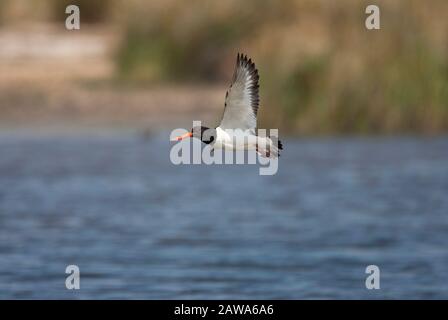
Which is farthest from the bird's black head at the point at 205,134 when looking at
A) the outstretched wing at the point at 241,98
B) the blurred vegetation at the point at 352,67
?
the blurred vegetation at the point at 352,67

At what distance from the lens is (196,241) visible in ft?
63.9

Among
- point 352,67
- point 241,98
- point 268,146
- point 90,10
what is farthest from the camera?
point 90,10

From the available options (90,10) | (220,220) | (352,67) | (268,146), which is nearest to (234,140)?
(268,146)

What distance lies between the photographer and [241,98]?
1498cm

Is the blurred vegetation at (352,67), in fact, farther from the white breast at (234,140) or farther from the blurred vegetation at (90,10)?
the blurred vegetation at (90,10)

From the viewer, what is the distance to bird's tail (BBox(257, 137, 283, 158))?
14.9m

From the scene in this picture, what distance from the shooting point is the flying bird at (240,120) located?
49.1 ft

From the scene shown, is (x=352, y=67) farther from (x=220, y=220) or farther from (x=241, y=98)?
(x=241, y=98)

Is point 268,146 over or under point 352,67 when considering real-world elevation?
under

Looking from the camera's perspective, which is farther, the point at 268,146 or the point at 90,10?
the point at 90,10

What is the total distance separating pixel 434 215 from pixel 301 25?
8.07 m

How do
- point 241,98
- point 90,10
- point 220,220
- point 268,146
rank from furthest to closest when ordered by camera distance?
point 90,10, point 220,220, point 268,146, point 241,98

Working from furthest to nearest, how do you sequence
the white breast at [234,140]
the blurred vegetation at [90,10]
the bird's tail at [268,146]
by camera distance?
the blurred vegetation at [90,10] < the white breast at [234,140] < the bird's tail at [268,146]

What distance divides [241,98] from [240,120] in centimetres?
23
